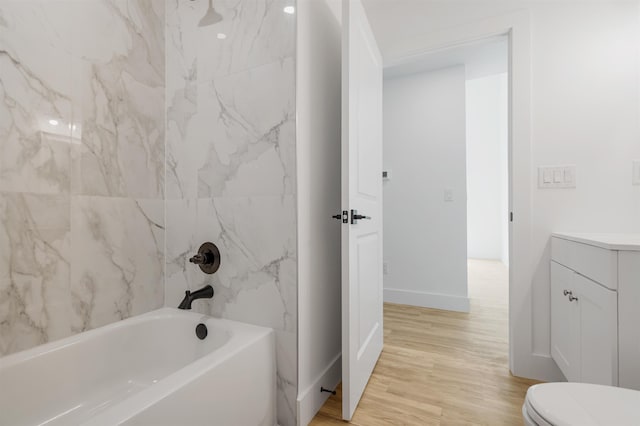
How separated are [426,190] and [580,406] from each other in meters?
2.41

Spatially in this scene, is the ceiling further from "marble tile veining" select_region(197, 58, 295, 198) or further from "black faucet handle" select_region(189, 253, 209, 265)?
"black faucet handle" select_region(189, 253, 209, 265)

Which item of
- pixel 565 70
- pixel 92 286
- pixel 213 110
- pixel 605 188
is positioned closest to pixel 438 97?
pixel 565 70

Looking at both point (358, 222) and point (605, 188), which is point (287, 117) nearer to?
point (358, 222)

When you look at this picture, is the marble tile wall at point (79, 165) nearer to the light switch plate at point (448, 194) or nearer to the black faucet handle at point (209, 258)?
the black faucet handle at point (209, 258)

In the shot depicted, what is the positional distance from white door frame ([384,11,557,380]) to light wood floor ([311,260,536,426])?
13cm

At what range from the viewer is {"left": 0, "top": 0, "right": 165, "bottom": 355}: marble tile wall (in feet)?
3.54

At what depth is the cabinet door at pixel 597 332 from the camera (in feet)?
3.52

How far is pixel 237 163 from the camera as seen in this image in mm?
1423

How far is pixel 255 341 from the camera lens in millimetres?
1198

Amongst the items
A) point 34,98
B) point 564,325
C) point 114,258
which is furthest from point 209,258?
point 564,325

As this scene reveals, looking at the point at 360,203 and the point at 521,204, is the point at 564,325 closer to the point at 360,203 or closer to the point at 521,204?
the point at 521,204

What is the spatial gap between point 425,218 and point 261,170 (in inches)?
84.0

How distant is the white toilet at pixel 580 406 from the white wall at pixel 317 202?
2.76ft

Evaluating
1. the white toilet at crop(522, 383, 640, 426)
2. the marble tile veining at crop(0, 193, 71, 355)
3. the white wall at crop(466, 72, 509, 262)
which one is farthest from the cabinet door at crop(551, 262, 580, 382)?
the white wall at crop(466, 72, 509, 262)
